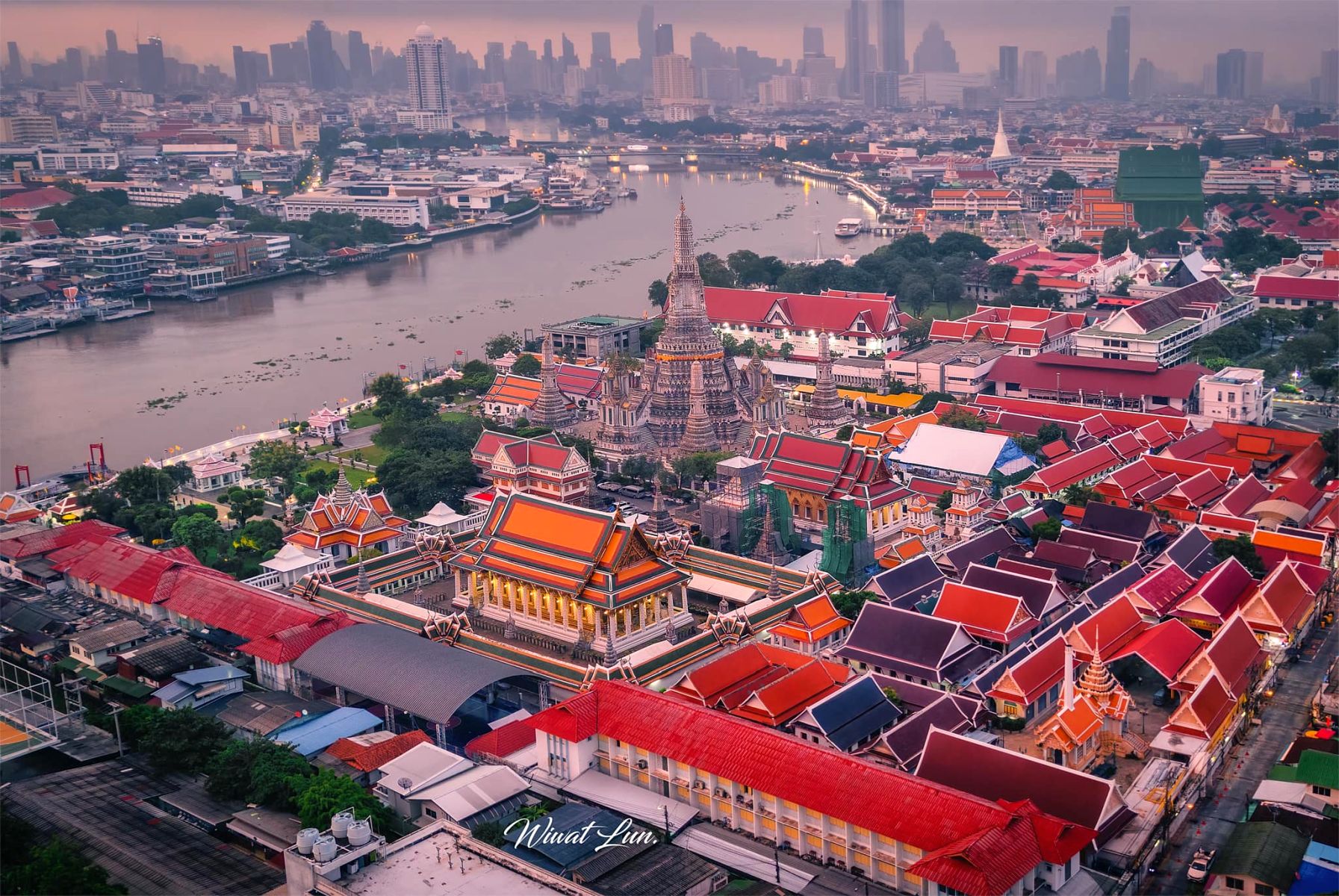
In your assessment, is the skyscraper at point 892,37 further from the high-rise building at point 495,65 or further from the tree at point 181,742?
the tree at point 181,742

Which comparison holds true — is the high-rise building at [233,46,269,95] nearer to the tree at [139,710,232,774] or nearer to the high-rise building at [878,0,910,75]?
the high-rise building at [878,0,910,75]

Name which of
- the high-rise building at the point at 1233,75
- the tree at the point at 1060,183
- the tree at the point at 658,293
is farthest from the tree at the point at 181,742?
the high-rise building at the point at 1233,75

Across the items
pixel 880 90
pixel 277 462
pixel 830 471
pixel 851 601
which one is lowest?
pixel 851 601

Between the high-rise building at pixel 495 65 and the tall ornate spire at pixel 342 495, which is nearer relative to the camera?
the tall ornate spire at pixel 342 495

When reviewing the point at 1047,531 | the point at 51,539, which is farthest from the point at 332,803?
the point at 1047,531

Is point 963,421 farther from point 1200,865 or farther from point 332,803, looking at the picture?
point 332,803

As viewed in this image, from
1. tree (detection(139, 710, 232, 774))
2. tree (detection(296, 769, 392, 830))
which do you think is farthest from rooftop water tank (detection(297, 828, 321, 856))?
tree (detection(139, 710, 232, 774))
